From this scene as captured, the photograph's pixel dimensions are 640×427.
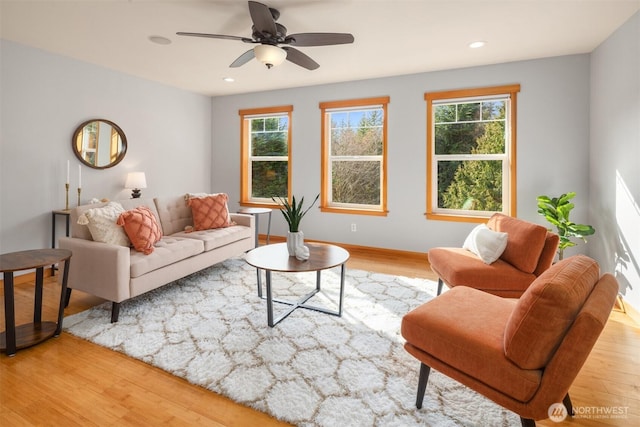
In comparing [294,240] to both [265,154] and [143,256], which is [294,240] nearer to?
[143,256]

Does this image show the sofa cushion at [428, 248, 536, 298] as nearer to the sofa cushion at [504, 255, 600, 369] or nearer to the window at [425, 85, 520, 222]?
the sofa cushion at [504, 255, 600, 369]

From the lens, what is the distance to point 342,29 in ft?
10.00

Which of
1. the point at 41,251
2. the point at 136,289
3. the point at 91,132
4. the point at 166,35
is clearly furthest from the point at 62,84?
the point at 136,289

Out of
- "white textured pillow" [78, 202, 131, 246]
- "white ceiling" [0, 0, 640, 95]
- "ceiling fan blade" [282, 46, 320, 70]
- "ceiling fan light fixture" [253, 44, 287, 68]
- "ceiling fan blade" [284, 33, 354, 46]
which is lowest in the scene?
"white textured pillow" [78, 202, 131, 246]

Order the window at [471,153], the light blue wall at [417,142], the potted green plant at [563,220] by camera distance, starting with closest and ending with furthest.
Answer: the potted green plant at [563,220] < the light blue wall at [417,142] < the window at [471,153]

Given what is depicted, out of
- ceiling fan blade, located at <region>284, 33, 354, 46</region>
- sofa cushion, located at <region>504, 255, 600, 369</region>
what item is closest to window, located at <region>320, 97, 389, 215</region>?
ceiling fan blade, located at <region>284, 33, 354, 46</region>

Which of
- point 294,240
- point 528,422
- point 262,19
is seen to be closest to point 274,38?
point 262,19

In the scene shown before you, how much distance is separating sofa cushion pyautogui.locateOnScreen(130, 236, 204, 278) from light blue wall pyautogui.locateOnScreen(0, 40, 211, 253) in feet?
4.90

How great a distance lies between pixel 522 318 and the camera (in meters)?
1.28

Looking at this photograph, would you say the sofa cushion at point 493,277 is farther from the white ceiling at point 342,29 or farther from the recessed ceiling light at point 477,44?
the recessed ceiling light at point 477,44

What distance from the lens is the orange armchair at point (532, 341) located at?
1.20 m

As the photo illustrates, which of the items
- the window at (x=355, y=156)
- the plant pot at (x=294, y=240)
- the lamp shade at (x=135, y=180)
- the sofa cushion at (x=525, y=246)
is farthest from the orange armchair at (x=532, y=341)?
the lamp shade at (x=135, y=180)

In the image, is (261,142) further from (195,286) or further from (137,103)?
(195,286)

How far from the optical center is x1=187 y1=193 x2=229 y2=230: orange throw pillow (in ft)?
12.8
